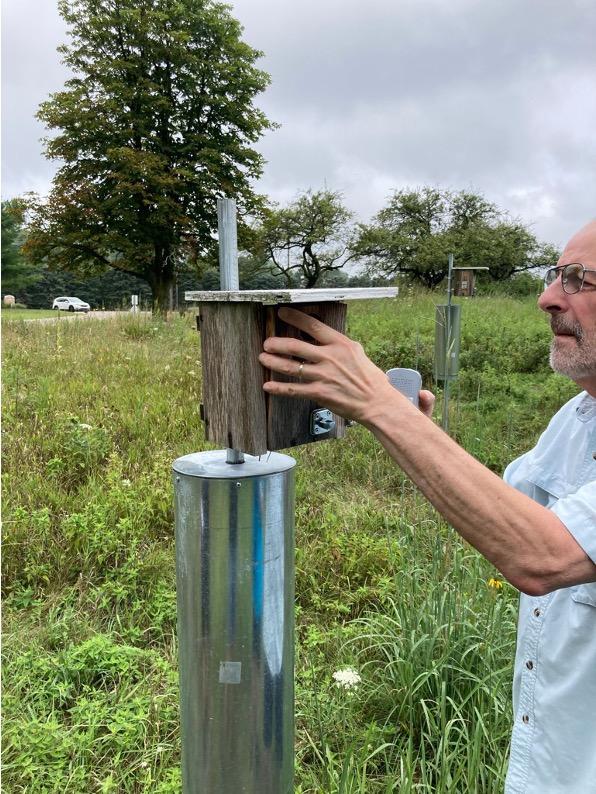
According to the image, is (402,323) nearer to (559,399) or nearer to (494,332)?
(494,332)

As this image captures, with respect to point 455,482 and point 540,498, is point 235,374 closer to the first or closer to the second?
point 455,482

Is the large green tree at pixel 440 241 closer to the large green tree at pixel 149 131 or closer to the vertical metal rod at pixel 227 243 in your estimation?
the large green tree at pixel 149 131

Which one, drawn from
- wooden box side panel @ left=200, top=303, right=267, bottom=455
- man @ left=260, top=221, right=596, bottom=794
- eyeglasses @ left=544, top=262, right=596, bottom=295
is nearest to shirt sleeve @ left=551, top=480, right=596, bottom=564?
man @ left=260, top=221, right=596, bottom=794

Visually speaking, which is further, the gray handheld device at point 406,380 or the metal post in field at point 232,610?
the gray handheld device at point 406,380

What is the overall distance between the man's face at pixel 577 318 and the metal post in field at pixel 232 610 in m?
0.66

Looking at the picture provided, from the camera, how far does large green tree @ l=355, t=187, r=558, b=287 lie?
27.9m

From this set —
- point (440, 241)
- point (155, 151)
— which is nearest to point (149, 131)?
point (155, 151)

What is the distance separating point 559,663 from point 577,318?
0.76 m

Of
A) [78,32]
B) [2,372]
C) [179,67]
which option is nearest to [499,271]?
[179,67]

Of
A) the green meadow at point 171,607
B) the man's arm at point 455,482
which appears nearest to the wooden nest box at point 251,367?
the man's arm at point 455,482

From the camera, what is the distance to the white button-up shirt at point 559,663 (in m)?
1.25

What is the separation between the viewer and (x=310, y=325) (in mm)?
1115

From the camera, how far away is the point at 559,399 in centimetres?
600

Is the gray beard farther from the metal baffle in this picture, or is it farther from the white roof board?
the metal baffle
